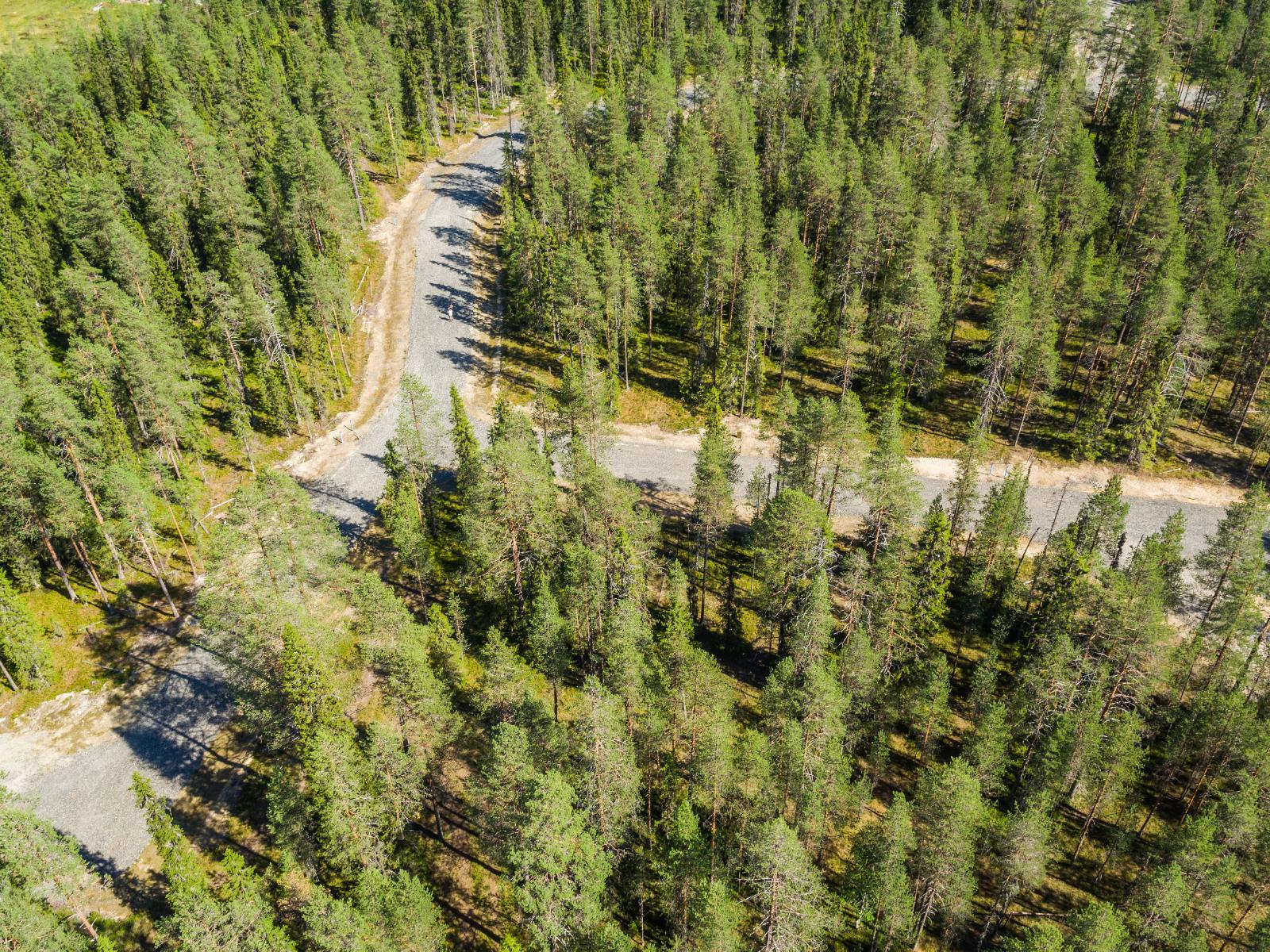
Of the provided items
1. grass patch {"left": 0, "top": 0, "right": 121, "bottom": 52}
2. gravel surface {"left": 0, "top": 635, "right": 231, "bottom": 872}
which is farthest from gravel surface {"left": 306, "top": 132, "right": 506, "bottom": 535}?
grass patch {"left": 0, "top": 0, "right": 121, "bottom": 52}

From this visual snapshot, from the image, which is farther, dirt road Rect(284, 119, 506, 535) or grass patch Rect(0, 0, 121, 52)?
grass patch Rect(0, 0, 121, 52)

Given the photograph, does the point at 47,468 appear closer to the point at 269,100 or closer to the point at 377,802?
the point at 377,802

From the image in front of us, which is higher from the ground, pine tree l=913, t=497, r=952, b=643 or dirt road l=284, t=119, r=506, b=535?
dirt road l=284, t=119, r=506, b=535

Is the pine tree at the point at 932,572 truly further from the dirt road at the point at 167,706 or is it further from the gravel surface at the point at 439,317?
the dirt road at the point at 167,706

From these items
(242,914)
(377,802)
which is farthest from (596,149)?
(242,914)

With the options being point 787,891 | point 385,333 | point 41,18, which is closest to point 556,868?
point 787,891

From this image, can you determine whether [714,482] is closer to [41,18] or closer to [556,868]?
[556,868]

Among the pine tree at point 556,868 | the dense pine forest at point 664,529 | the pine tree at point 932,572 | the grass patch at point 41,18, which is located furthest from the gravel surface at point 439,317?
the grass patch at point 41,18

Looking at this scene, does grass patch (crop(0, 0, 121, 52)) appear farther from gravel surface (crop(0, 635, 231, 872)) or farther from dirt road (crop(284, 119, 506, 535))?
gravel surface (crop(0, 635, 231, 872))
